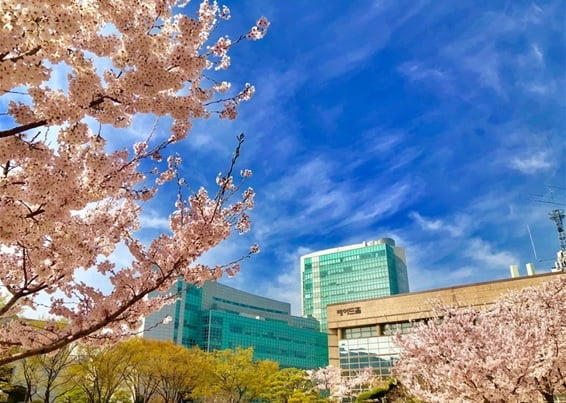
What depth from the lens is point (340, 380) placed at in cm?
3144

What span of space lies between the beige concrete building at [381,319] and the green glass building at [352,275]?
66.3 meters

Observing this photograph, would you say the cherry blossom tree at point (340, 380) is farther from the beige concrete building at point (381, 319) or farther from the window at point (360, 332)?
the window at point (360, 332)

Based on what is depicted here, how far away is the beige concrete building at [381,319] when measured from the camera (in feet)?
106

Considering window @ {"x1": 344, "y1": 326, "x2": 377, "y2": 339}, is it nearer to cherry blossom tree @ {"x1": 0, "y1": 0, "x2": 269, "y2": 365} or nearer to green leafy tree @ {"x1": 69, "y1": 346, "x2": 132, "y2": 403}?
green leafy tree @ {"x1": 69, "y1": 346, "x2": 132, "y2": 403}

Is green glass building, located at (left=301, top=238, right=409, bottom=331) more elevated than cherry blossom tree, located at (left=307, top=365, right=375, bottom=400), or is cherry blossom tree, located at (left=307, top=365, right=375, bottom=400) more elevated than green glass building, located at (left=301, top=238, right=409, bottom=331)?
green glass building, located at (left=301, top=238, right=409, bottom=331)

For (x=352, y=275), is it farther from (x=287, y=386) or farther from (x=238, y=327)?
(x=287, y=386)

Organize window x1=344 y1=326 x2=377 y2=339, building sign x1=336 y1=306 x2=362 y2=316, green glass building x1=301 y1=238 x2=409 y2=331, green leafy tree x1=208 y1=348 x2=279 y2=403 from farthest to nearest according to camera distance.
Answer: green glass building x1=301 y1=238 x2=409 y2=331 → building sign x1=336 y1=306 x2=362 y2=316 → window x1=344 y1=326 x2=377 y2=339 → green leafy tree x1=208 y1=348 x2=279 y2=403

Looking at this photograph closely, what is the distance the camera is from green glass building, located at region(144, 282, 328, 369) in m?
72.9

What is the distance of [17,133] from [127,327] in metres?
4.59

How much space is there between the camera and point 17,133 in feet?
13.6

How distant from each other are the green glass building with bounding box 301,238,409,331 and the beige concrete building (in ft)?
218

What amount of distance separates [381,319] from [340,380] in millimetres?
6823

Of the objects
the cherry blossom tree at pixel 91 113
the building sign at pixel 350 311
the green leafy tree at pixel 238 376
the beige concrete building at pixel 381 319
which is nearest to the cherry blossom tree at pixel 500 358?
the cherry blossom tree at pixel 91 113

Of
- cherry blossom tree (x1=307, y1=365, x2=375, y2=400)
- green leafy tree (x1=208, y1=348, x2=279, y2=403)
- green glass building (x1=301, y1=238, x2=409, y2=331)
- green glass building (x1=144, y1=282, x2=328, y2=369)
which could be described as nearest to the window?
cherry blossom tree (x1=307, y1=365, x2=375, y2=400)
